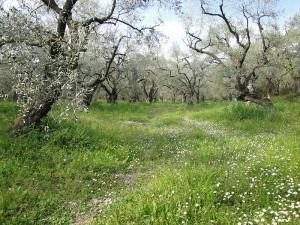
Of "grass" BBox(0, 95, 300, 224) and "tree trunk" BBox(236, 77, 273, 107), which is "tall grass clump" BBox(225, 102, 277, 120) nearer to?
"tree trunk" BBox(236, 77, 273, 107)

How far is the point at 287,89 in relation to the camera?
185 ft

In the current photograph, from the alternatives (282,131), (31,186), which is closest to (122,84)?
(282,131)

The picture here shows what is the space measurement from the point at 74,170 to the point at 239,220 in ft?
15.3

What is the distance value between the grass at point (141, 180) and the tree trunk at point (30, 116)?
456 millimetres

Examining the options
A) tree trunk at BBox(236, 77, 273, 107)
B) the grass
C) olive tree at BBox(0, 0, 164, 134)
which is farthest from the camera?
tree trunk at BBox(236, 77, 273, 107)

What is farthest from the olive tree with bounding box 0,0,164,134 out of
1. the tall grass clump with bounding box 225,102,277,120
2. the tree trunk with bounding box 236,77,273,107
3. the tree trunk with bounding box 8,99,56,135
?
the tree trunk with bounding box 236,77,273,107

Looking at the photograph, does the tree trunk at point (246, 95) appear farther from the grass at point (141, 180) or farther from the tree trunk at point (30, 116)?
the tree trunk at point (30, 116)

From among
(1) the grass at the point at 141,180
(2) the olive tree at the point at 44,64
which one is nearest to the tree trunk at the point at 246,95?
(1) the grass at the point at 141,180

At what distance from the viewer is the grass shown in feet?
13.4

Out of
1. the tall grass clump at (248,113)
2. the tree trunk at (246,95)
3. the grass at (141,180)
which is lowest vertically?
the grass at (141,180)

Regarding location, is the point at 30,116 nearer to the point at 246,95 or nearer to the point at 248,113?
the point at 248,113

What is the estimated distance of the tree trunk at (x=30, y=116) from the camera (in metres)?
8.57

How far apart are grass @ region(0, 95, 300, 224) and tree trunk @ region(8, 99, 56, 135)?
46 centimetres

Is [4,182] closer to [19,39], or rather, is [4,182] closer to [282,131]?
[19,39]
